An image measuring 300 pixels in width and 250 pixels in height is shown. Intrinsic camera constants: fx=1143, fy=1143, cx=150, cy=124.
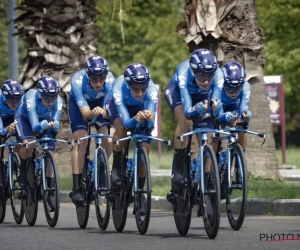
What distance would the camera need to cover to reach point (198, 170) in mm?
10906

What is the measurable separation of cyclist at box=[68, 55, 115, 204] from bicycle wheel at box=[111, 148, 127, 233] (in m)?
0.75

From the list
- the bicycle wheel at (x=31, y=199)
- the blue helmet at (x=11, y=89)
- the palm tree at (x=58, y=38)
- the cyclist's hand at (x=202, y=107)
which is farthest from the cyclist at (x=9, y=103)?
the palm tree at (x=58, y=38)

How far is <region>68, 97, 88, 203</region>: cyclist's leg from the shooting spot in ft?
41.7

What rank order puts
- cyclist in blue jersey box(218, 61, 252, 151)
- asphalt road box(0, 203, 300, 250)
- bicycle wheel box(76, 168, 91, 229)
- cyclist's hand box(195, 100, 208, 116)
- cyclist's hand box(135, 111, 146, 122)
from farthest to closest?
bicycle wheel box(76, 168, 91, 229) < cyclist in blue jersey box(218, 61, 252, 151) < cyclist's hand box(135, 111, 146, 122) < cyclist's hand box(195, 100, 208, 116) < asphalt road box(0, 203, 300, 250)

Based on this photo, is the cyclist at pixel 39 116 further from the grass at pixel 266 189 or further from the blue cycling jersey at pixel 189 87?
the grass at pixel 266 189

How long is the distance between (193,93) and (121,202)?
1.39 m

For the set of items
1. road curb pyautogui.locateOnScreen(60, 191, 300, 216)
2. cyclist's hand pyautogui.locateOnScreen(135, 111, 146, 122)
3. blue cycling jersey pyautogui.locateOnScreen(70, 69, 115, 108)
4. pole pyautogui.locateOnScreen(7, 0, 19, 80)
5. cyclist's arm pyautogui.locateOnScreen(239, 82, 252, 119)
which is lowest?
road curb pyautogui.locateOnScreen(60, 191, 300, 216)

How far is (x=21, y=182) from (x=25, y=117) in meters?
0.78

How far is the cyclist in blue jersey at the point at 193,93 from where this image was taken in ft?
35.9

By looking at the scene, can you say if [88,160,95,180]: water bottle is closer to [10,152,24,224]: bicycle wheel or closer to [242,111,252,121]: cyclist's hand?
[10,152,24,224]: bicycle wheel

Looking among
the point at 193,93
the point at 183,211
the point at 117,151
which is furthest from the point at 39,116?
the point at 183,211

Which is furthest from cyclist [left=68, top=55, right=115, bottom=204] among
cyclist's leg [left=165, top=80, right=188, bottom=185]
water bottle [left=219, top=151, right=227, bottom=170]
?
water bottle [left=219, top=151, right=227, bottom=170]

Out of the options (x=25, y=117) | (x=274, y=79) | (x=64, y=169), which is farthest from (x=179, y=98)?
(x=274, y=79)

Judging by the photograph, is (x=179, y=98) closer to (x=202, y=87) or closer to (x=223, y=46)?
(x=202, y=87)
